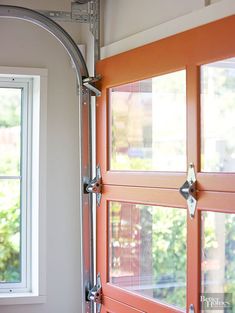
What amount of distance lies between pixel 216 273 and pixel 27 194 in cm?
147

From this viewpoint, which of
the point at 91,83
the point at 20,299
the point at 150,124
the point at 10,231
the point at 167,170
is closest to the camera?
the point at 167,170

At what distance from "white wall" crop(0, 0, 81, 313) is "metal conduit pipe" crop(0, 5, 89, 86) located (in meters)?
0.35

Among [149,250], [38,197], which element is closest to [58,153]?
[38,197]

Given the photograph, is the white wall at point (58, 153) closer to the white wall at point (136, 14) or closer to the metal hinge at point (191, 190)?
the white wall at point (136, 14)

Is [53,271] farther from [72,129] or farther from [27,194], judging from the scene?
[72,129]

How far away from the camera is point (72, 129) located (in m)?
3.20

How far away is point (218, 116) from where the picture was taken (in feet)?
6.91

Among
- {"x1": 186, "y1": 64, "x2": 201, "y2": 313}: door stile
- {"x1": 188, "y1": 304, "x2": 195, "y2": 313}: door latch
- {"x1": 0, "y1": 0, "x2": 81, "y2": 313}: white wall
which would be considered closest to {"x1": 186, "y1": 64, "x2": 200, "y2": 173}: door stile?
{"x1": 186, "y1": 64, "x2": 201, "y2": 313}: door stile

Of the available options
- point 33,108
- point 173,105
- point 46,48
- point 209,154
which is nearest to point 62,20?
point 46,48

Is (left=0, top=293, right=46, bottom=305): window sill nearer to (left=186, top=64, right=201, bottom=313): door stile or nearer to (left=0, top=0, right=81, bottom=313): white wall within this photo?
(left=0, top=0, right=81, bottom=313): white wall

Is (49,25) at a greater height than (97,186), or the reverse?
(49,25)

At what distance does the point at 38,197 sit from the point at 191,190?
3.93 ft

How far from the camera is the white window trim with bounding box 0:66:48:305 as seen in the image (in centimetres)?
309

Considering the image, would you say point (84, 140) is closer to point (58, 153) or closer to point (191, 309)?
point (58, 153)
